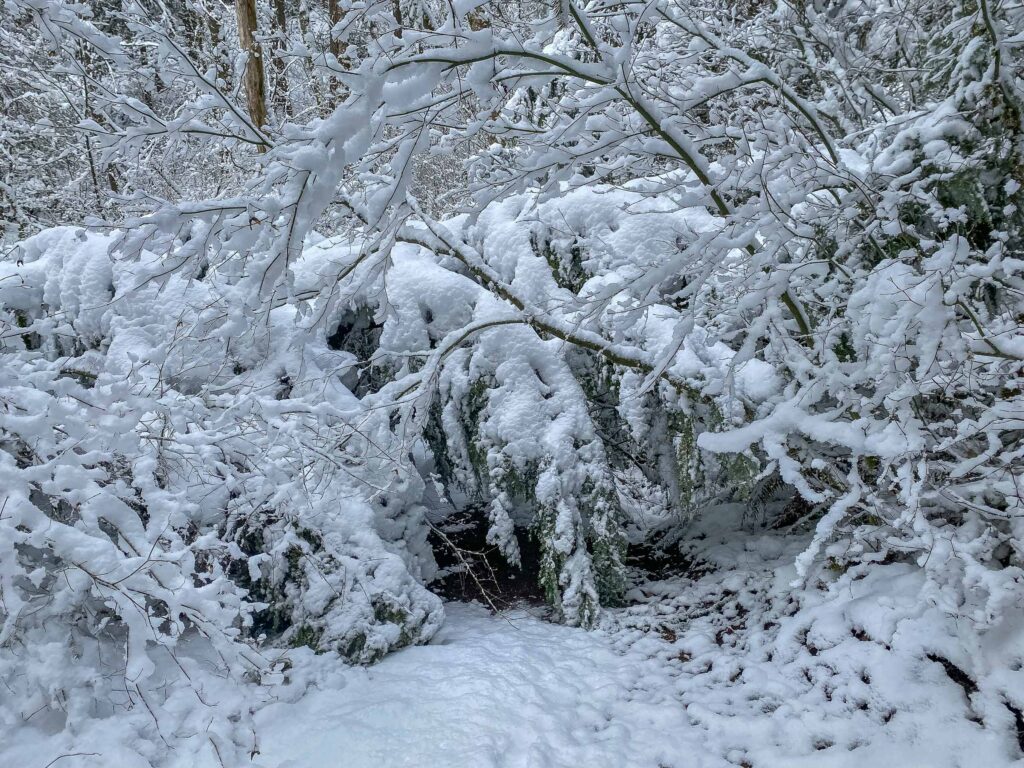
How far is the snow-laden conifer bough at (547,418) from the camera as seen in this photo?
6.58ft

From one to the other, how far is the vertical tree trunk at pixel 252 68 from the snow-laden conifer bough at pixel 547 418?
2.79 meters

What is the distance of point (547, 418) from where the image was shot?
3.92 metres

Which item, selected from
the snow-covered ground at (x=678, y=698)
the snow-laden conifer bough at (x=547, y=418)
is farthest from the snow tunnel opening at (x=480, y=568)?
the snow-covered ground at (x=678, y=698)

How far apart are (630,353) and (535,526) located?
4.26ft

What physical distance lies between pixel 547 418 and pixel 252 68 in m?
5.31

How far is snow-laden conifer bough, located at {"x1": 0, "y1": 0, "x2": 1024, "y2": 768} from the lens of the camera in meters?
2.01

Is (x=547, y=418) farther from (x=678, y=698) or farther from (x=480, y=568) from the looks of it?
(x=678, y=698)

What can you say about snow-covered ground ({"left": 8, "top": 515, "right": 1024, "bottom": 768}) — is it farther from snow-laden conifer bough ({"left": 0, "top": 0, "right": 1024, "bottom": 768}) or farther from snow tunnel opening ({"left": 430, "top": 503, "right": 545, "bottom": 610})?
snow tunnel opening ({"left": 430, "top": 503, "right": 545, "bottom": 610})

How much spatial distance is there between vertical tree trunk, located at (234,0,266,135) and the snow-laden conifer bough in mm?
2793

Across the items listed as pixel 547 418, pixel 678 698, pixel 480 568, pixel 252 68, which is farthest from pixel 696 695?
pixel 252 68

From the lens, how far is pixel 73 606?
9.34ft

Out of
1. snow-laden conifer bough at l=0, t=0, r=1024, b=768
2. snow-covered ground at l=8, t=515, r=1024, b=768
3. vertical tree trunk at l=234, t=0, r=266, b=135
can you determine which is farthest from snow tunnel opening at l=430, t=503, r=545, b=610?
vertical tree trunk at l=234, t=0, r=266, b=135

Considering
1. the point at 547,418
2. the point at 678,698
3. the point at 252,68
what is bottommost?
the point at 678,698

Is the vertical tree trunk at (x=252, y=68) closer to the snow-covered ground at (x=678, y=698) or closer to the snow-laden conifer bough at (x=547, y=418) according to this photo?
the snow-laden conifer bough at (x=547, y=418)
